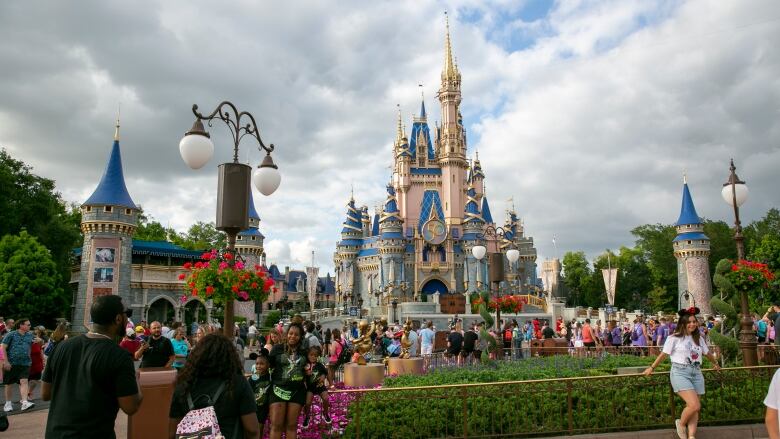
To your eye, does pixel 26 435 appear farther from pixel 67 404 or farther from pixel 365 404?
pixel 67 404

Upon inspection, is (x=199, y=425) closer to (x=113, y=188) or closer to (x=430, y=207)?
(x=113, y=188)

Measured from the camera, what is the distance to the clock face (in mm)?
66688

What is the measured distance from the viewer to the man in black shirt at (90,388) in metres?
4.06

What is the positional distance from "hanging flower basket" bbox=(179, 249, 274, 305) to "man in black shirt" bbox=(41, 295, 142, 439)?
11.9 ft

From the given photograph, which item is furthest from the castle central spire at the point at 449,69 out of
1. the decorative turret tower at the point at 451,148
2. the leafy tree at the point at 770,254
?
the leafy tree at the point at 770,254

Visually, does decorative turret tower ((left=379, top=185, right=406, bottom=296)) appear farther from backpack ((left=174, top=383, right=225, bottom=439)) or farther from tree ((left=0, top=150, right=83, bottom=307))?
backpack ((left=174, top=383, right=225, bottom=439))

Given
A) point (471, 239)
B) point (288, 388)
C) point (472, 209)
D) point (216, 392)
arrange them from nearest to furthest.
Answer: point (216, 392)
point (288, 388)
point (471, 239)
point (472, 209)

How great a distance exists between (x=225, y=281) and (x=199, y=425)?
13.4 feet

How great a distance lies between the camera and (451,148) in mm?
72562

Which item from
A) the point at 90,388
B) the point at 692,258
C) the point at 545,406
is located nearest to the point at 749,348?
the point at 545,406

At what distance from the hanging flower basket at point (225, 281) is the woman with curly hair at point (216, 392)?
362 cm

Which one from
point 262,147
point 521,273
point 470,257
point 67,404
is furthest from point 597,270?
point 67,404

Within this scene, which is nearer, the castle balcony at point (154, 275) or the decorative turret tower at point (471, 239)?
the castle balcony at point (154, 275)

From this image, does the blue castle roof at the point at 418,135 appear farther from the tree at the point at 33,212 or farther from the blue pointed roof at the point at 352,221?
the tree at the point at 33,212
